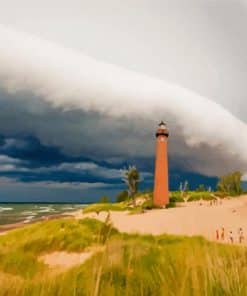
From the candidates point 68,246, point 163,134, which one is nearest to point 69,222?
point 68,246

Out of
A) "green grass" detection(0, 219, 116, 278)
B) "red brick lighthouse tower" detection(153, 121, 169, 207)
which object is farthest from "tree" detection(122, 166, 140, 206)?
"green grass" detection(0, 219, 116, 278)

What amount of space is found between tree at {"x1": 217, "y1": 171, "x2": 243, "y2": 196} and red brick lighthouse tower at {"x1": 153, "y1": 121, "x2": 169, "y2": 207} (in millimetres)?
21013

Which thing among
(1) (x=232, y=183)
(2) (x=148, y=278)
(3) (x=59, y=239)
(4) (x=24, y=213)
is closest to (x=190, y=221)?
(3) (x=59, y=239)

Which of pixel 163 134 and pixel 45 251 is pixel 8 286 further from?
pixel 163 134

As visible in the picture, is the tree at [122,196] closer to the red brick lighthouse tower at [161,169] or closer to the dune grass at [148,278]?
the red brick lighthouse tower at [161,169]

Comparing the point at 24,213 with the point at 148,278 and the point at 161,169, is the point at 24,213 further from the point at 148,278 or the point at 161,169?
the point at 148,278

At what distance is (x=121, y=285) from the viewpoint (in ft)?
10.6

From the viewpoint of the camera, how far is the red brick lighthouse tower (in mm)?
41281

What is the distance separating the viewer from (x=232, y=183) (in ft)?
200

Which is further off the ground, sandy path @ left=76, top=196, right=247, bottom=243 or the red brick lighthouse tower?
the red brick lighthouse tower

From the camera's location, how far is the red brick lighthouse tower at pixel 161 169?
4128 centimetres

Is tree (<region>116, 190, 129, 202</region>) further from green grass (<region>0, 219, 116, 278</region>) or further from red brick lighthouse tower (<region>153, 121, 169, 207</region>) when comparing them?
green grass (<region>0, 219, 116, 278</region>)

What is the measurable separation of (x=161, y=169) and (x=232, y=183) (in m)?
23.6

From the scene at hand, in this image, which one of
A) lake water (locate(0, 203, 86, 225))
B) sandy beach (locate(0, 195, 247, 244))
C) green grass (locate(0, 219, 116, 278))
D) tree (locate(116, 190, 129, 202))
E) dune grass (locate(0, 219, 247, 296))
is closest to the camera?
dune grass (locate(0, 219, 247, 296))
